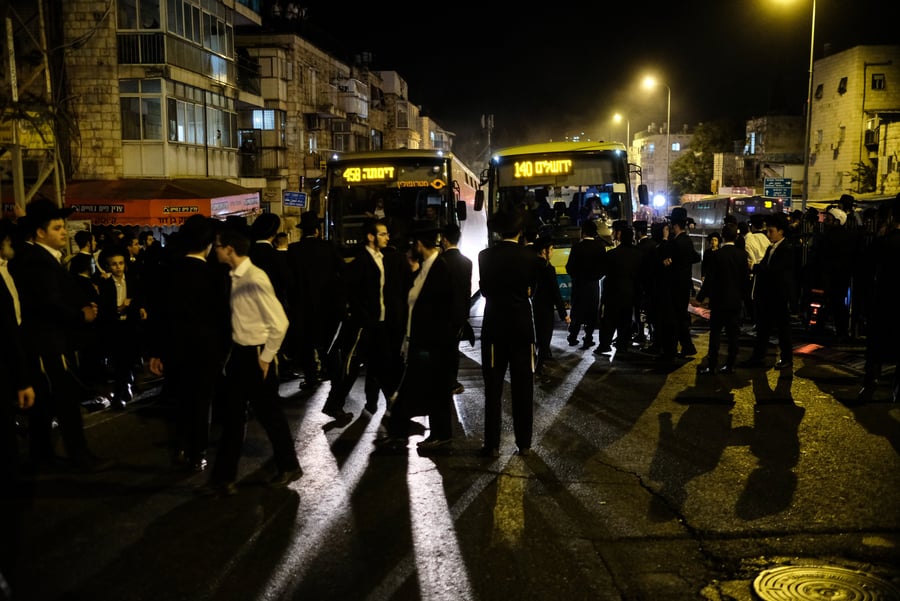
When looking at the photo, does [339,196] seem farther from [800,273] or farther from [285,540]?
[285,540]

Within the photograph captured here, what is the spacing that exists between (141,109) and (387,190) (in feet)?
42.4

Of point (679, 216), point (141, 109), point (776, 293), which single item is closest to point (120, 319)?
point (679, 216)

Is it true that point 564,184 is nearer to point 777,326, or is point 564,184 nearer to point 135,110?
point 777,326

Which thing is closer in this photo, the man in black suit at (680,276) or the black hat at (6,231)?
the black hat at (6,231)

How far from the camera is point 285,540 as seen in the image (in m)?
5.14

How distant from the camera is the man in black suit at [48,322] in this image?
6473mm

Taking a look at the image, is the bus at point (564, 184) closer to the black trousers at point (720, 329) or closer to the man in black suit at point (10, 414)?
the black trousers at point (720, 329)

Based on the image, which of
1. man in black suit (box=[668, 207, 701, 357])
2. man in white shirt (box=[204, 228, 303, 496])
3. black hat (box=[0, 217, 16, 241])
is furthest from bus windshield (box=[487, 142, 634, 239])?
man in white shirt (box=[204, 228, 303, 496])

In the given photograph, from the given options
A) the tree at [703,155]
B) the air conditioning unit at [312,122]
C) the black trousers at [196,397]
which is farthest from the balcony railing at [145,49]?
the tree at [703,155]

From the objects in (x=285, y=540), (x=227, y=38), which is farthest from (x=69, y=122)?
(x=285, y=540)

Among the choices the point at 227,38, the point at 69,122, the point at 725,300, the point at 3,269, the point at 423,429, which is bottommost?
the point at 423,429

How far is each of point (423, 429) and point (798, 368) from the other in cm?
588

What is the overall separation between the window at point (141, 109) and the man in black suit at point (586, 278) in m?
18.5

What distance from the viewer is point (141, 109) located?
26594 mm
